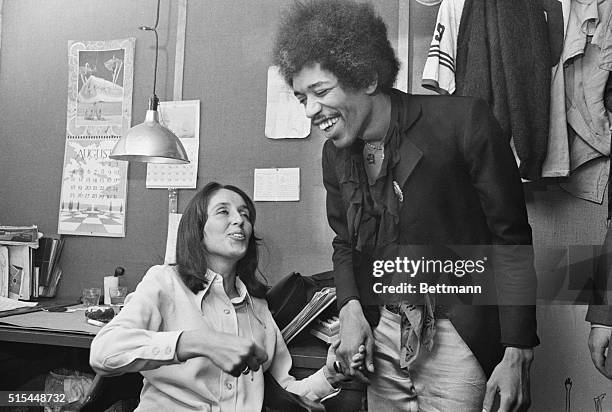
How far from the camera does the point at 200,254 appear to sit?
1.58 m

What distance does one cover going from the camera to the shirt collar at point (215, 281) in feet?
5.12

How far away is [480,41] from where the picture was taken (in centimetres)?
148

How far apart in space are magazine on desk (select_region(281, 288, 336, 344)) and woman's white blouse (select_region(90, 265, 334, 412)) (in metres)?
0.03

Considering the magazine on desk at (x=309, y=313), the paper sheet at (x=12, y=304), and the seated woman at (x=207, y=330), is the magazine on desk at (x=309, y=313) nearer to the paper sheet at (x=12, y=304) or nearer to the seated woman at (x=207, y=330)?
the seated woman at (x=207, y=330)

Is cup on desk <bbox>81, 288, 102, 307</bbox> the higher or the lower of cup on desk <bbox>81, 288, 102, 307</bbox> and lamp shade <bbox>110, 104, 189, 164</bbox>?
the lower

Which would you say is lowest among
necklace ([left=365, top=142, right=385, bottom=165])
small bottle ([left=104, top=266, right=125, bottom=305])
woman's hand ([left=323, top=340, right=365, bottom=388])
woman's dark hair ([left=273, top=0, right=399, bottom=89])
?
woman's hand ([left=323, top=340, right=365, bottom=388])

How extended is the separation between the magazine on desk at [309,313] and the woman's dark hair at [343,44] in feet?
1.85

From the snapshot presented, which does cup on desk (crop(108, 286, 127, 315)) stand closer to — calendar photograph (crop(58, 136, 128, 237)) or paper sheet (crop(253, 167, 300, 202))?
calendar photograph (crop(58, 136, 128, 237))

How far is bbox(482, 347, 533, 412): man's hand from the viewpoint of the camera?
1438mm

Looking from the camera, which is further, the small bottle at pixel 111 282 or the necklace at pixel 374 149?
the small bottle at pixel 111 282

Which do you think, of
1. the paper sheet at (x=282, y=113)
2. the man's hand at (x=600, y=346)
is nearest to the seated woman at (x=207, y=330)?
the paper sheet at (x=282, y=113)

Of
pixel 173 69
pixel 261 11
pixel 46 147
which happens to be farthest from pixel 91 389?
pixel 261 11

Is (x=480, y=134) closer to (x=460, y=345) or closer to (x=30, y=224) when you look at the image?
(x=460, y=345)

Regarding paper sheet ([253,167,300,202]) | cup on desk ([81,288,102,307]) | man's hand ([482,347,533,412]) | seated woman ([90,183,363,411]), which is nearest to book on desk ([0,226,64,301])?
cup on desk ([81,288,102,307])
